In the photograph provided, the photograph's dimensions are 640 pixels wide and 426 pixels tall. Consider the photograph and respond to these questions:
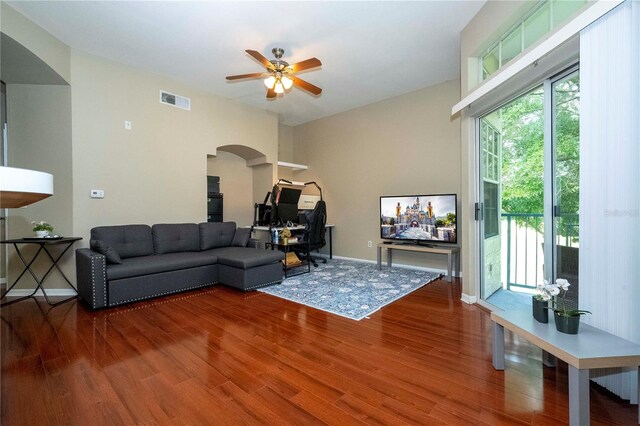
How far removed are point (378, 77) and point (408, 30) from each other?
119cm

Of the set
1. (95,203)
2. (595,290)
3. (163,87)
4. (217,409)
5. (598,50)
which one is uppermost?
(163,87)

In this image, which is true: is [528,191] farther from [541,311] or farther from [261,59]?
[261,59]

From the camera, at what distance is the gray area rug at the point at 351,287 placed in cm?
307

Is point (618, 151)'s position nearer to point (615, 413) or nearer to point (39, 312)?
point (615, 413)

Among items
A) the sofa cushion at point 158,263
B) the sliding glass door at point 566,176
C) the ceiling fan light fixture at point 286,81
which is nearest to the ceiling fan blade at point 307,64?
the ceiling fan light fixture at point 286,81

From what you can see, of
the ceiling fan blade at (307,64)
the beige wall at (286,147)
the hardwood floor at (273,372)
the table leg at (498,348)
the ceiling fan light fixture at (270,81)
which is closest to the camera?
the hardwood floor at (273,372)

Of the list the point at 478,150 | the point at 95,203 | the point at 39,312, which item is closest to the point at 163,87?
the point at 95,203

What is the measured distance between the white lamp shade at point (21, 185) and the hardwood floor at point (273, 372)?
1161mm

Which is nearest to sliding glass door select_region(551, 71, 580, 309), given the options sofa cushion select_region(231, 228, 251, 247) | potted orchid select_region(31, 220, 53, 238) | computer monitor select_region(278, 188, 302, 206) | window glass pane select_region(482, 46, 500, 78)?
window glass pane select_region(482, 46, 500, 78)

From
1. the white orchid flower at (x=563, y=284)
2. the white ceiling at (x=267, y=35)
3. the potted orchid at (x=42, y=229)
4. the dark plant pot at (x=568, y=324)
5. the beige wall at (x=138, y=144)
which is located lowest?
the dark plant pot at (x=568, y=324)

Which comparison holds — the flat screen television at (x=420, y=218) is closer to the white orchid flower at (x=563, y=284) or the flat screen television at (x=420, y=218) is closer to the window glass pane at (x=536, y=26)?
the window glass pane at (x=536, y=26)

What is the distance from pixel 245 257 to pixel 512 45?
3.68 meters

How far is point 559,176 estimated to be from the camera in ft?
7.31

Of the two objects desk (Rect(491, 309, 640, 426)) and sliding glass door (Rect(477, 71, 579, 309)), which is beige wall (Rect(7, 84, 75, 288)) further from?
sliding glass door (Rect(477, 71, 579, 309))
